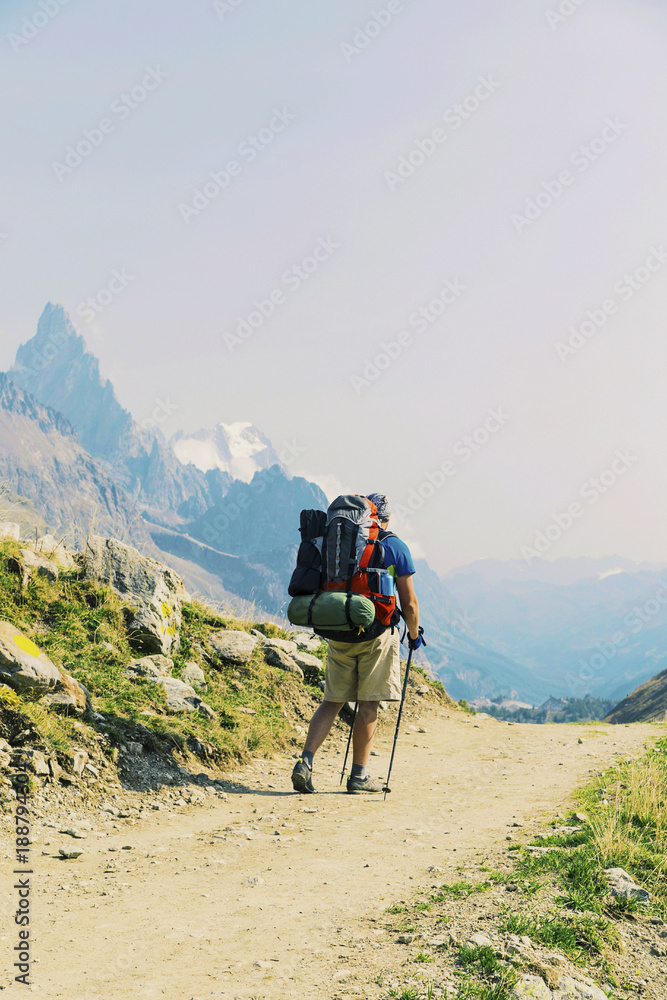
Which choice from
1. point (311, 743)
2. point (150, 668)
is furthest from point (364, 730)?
point (150, 668)

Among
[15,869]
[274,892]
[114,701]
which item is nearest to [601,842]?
[274,892]

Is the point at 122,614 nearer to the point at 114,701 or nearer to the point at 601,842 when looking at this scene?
the point at 114,701

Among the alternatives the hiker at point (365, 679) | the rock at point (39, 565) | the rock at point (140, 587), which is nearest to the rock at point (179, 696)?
the rock at point (140, 587)

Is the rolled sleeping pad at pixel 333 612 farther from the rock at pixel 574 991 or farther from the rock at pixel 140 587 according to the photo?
the rock at pixel 140 587

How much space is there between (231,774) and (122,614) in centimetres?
320

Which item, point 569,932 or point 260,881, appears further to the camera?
point 260,881

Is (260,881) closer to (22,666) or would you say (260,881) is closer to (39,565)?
(22,666)

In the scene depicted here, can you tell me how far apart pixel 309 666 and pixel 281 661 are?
0.76m

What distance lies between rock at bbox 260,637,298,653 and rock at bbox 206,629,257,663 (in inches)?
25.0

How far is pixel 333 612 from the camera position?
679cm

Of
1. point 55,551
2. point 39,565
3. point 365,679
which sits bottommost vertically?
point 365,679

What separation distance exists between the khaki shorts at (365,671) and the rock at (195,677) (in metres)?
3.04

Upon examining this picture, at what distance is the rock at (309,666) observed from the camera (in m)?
12.3

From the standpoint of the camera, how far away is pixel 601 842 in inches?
187
